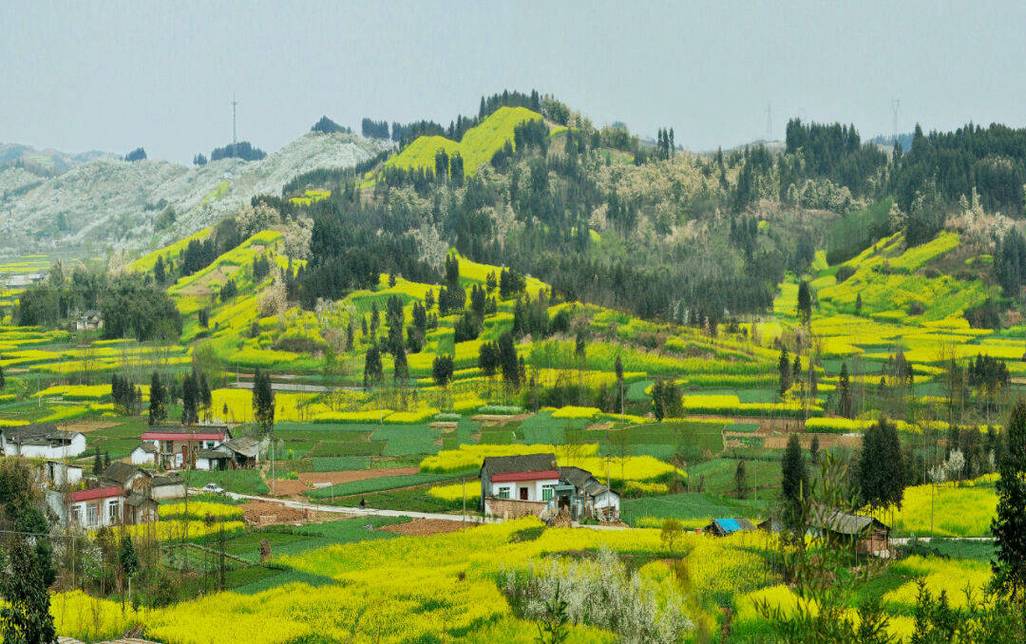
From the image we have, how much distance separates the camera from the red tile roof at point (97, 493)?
183ft

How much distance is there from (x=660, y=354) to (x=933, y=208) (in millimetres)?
84924

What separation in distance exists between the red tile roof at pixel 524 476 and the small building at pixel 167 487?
60.4ft

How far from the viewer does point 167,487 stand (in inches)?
2537

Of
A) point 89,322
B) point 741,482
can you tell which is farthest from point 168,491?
point 89,322

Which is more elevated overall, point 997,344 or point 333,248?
point 333,248

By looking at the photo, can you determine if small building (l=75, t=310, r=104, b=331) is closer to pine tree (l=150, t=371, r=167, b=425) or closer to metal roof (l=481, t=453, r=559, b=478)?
pine tree (l=150, t=371, r=167, b=425)

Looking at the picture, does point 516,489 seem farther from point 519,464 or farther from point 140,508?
point 140,508

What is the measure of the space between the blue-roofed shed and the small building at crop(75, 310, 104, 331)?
11659 centimetres

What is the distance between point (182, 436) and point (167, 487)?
1350cm

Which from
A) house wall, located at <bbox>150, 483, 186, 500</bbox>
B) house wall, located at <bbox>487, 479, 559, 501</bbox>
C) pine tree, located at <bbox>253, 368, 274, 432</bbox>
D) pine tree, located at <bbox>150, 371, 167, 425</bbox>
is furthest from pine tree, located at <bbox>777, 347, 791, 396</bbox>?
house wall, located at <bbox>150, 483, 186, 500</bbox>

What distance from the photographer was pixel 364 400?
102 metres

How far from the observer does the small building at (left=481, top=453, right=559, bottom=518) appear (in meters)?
58.7

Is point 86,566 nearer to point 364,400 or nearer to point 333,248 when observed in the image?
point 364,400

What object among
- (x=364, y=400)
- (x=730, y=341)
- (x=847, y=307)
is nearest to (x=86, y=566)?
(x=364, y=400)
